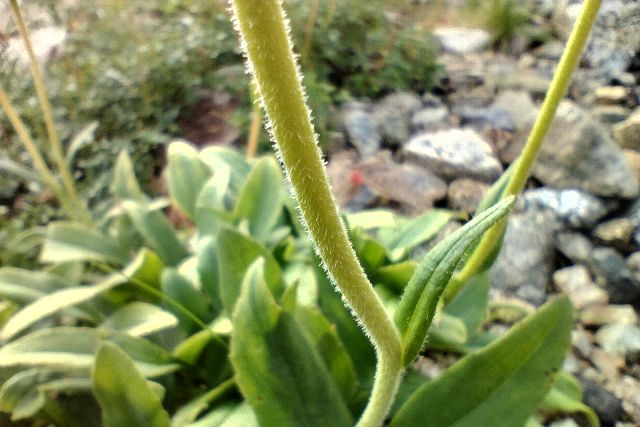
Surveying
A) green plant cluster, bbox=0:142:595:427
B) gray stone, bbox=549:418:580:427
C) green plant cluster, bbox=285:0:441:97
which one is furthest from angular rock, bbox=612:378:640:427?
green plant cluster, bbox=285:0:441:97

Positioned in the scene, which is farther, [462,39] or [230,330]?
[462,39]

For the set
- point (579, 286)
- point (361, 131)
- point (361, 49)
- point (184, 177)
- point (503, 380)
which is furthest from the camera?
point (361, 49)

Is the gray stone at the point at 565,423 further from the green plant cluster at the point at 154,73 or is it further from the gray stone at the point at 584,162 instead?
the green plant cluster at the point at 154,73

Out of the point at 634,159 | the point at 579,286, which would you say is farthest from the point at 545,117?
the point at 634,159

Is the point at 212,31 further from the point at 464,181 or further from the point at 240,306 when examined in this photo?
the point at 240,306

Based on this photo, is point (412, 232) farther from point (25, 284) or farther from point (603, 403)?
point (25, 284)

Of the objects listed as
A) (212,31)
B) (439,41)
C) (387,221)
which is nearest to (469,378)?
(387,221)
